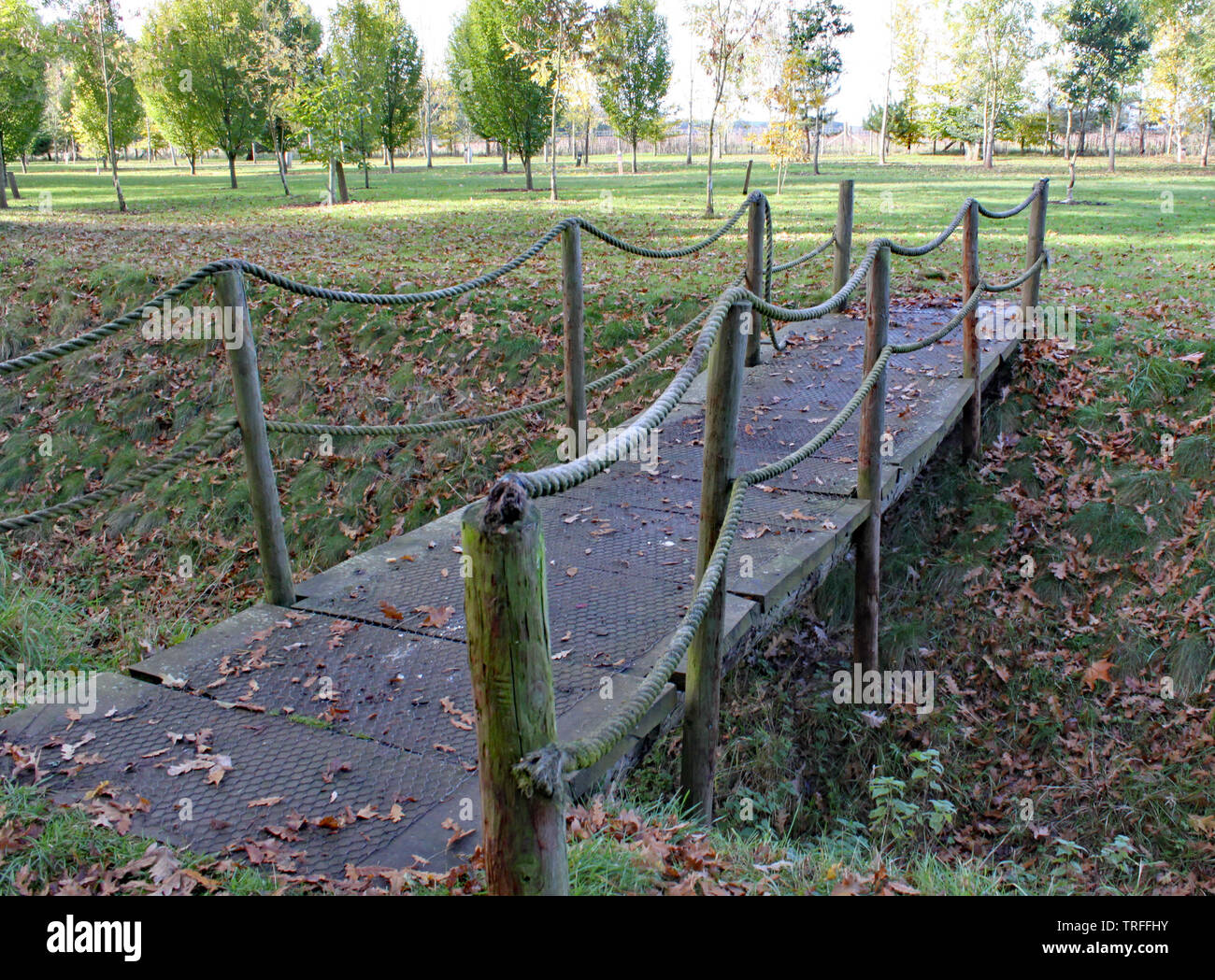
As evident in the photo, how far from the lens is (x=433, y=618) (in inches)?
176

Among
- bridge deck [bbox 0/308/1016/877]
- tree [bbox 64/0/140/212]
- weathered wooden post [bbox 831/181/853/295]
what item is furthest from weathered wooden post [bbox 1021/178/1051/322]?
tree [bbox 64/0/140/212]

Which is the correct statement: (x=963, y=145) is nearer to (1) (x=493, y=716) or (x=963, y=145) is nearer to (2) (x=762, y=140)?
(2) (x=762, y=140)

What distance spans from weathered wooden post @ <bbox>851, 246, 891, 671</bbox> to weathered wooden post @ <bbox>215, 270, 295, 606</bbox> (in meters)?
3.10

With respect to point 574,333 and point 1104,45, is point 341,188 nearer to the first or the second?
point 574,333

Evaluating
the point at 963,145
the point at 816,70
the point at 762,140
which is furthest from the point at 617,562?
the point at 963,145

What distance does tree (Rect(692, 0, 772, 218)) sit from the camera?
64.8ft

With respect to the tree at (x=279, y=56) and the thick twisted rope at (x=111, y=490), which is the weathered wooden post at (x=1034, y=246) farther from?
the tree at (x=279, y=56)

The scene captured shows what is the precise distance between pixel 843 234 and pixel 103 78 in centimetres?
2587

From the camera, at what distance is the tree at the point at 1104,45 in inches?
1395

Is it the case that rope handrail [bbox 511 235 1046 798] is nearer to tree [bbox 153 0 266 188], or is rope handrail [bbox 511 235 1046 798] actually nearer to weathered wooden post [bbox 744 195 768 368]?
weathered wooden post [bbox 744 195 768 368]

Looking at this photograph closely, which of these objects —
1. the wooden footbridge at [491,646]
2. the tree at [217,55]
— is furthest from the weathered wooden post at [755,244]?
the tree at [217,55]

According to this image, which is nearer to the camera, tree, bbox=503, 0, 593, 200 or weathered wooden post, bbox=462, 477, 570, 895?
weathered wooden post, bbox=462, 477, 570, 895

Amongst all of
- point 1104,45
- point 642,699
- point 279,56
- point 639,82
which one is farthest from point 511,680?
point 639,82

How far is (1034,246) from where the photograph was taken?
9.05 metres
